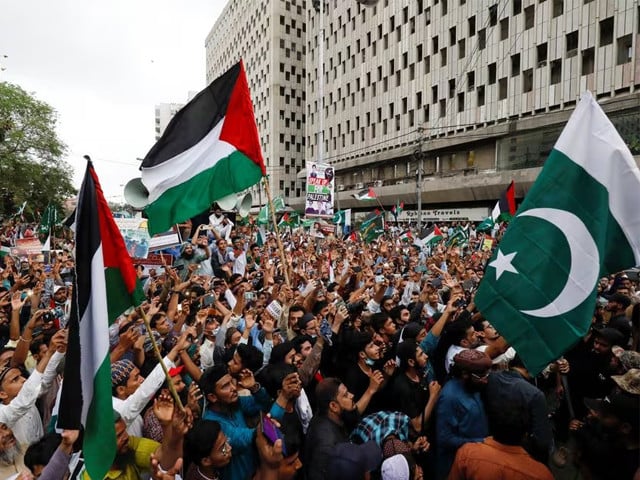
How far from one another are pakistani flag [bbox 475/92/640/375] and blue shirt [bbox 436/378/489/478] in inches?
25.7

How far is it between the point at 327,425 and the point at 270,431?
1.22 ft

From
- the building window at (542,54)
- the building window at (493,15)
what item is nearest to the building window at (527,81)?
the building window at (542,54)

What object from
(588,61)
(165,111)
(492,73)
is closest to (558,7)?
(588,61)

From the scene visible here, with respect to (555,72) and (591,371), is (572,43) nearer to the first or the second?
(555,72)

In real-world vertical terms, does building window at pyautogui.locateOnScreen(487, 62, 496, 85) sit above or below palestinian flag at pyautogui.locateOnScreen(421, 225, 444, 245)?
above

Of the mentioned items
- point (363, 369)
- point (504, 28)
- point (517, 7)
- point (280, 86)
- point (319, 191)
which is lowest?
point (363, 369)

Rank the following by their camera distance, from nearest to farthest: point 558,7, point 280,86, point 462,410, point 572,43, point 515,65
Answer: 1. point 462,410
2. point 572,43
3. point 558,7
4. point 515,65
5. point 280,86

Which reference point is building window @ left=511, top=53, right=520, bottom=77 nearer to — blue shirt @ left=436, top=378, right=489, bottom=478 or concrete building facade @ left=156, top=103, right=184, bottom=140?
blue shirt @ left=436, top=378, right=489, bottom=478

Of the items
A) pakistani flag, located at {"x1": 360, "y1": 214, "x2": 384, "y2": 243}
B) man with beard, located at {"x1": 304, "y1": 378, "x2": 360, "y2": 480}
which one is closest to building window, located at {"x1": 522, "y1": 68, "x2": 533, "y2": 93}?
pakistani flag, located at {"x1": 360, "y1": 214, "x2": 384, "y2": 243}

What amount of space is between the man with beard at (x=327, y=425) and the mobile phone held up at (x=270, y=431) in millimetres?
185

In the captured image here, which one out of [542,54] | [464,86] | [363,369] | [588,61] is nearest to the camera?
[363,369]

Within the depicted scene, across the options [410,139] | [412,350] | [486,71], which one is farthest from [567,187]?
[410,139]

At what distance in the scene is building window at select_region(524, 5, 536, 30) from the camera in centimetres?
2664

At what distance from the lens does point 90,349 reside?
234 cm
